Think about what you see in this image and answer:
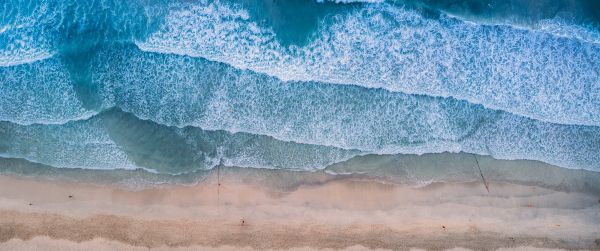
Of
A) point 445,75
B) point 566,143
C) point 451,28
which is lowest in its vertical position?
point 566,143

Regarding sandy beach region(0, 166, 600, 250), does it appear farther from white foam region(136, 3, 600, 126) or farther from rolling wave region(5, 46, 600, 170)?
white foam region(136, 3, 600, 126)

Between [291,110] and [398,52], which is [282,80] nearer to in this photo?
[291,110]

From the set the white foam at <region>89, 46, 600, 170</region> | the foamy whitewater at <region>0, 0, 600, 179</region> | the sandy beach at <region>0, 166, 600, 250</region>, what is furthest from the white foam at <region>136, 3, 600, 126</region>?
the sandy beach at <region>0, 166, 600, 250</region>

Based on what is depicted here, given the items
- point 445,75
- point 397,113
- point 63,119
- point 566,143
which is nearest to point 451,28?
point 445,75

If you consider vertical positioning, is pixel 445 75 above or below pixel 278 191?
above

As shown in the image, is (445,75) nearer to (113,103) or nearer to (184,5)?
(184,5)

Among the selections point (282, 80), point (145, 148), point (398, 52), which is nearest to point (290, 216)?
point (282, 80)

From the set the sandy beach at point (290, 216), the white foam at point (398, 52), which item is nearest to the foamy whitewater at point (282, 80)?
the white foam at point (398, 52)
